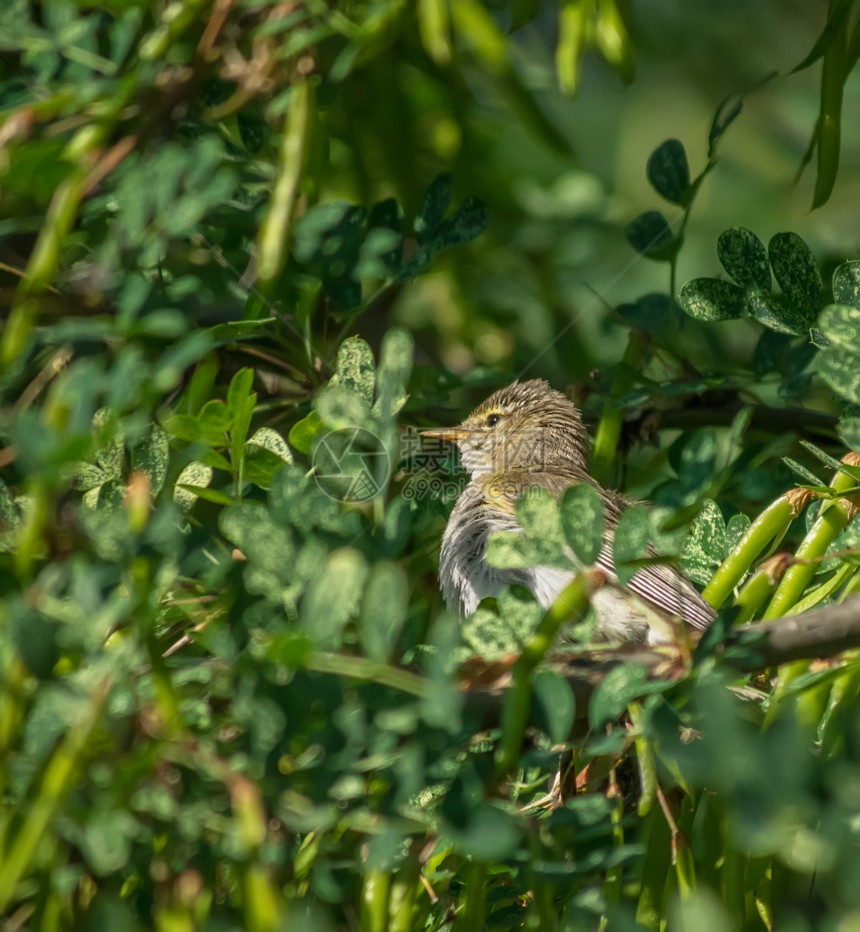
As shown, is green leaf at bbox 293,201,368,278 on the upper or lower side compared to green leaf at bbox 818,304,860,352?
lower

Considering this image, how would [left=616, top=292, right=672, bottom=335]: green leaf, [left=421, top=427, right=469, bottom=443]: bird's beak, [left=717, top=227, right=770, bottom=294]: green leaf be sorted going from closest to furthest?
[left=717, top=227, right=770, bottom=294]: green leaf, [left=616, top=292, right=672, bottom=335]: green leaf, [left=421, top=427, right=469, bottom=443]: bird's beak

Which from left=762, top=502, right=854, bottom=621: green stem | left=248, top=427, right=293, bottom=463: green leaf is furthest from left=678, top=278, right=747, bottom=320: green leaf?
left=248, top=427, right=293, bottom=463: green leaf

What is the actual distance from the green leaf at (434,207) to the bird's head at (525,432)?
1471 millimetres

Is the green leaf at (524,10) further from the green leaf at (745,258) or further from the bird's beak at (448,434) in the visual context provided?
the bird's beak at (448,434)

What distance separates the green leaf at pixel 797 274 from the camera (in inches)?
84.2

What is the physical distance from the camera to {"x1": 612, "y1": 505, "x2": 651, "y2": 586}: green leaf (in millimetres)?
1476

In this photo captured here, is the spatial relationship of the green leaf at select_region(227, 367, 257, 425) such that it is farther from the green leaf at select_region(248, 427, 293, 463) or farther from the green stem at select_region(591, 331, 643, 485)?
the green stem at select_region(591, 331, 643, 485)

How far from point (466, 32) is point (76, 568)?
165 cm

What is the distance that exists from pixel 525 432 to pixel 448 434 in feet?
1.74

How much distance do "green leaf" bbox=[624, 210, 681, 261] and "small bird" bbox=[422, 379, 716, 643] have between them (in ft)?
1.93

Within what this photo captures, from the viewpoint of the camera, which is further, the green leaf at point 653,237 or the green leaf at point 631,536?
the green leaf at point 653,237

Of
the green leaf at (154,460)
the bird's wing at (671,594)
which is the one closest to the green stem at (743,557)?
the bird's wing at (671,594)

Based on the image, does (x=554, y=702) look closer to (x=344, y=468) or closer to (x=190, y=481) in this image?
(x=344, y=468)

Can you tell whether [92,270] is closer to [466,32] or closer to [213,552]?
[466,32]
